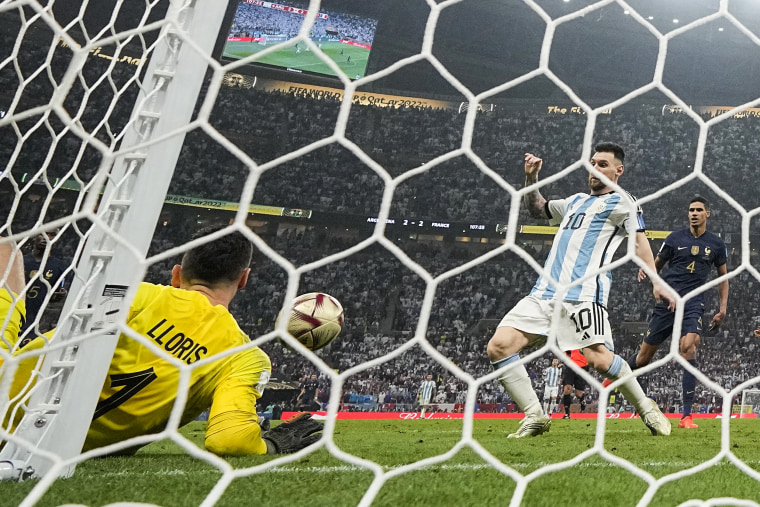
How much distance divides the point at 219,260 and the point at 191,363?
271 millimetres

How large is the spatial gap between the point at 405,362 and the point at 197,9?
979cm

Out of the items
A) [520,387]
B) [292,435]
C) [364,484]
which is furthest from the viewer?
[520,387]

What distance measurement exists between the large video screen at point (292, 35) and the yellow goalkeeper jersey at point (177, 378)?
12655 millimetres

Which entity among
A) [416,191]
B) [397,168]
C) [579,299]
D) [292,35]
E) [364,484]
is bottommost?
[364,484]

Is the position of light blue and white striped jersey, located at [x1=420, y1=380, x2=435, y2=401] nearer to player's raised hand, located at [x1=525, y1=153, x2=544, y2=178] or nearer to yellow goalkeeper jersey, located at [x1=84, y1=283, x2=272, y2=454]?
player's raised hand, located at [x1=525, y1=153, x2=544, y2=178]

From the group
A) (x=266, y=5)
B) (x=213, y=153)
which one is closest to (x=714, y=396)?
(x=213, y=153)

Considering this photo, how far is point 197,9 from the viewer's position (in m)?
1.14

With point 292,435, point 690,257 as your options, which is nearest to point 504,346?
point 292,435

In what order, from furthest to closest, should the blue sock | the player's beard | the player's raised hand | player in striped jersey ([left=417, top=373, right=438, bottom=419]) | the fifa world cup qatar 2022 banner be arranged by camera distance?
the fifa world cup qatar 2022 banner < player in striped jersey ([left=417, top=373, right=438, bottom=419]) < the blue sock < the player's beard < the player's raised hand

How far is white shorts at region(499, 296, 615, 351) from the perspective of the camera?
238 centimetres

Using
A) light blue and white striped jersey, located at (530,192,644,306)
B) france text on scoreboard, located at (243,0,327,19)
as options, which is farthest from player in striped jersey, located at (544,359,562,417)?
france text on scoreboard, located at (243,0,327,19)

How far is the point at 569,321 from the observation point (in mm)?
2402

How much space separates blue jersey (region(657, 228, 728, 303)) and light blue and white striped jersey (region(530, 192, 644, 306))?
118cm

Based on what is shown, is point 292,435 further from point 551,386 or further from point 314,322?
point 551,386
